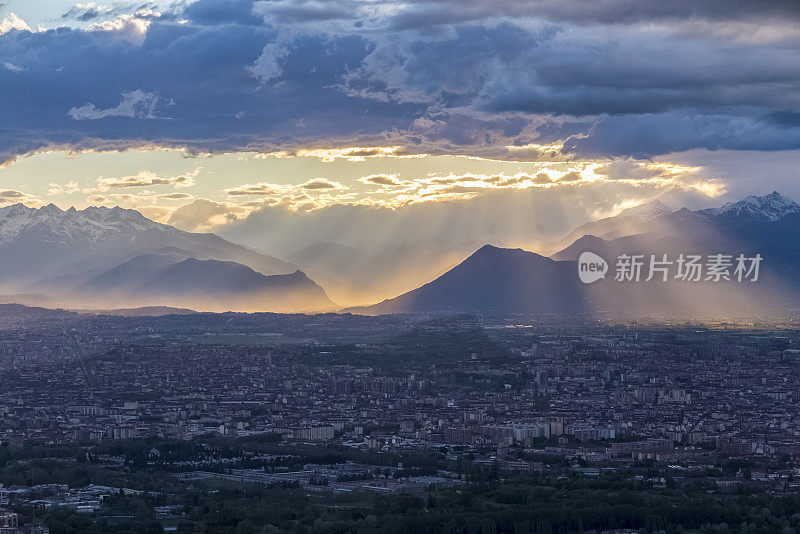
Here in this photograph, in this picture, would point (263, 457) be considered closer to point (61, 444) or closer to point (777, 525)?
point (61, 444)

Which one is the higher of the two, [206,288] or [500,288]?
[206,288]

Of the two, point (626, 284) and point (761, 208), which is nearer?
point (626, 284)

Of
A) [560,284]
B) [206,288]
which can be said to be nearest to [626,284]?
[560,284]

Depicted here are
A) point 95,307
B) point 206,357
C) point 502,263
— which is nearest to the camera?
point 206,357

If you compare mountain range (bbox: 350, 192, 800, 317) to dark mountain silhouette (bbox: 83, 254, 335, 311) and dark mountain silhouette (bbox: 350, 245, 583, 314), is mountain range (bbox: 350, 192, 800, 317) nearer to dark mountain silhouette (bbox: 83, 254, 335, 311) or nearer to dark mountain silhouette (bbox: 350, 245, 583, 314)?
dark mountain silhouette (bbox: 350, 245, 583, 314)

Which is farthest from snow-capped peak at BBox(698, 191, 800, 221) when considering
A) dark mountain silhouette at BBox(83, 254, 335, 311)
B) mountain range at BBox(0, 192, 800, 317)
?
dark mountain silhouette at BBox(83, 254, 335, 311)

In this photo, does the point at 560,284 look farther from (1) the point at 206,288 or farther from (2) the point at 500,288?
(1) the point at 206,288

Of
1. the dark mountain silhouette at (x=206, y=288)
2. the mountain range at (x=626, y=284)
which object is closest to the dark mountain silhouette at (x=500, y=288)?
the mountain range at (x=626, y=284)

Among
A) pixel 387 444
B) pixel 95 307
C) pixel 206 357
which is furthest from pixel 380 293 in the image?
pixel 387 444
